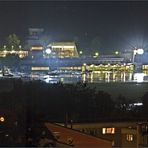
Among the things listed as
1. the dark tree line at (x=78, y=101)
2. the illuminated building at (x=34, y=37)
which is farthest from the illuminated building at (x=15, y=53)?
the dark tree line at (x=78, y=101)

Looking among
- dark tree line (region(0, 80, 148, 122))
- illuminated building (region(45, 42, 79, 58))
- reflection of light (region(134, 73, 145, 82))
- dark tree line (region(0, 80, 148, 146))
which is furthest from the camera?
illuminated building (region(45, 42, 79, 58))

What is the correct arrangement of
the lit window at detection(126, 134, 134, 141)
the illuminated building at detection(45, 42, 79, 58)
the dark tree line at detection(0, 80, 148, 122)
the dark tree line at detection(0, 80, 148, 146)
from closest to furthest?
the dark tree line at detection(0, 80, 148, 146)
the lit window at detection(126, 134, 134, 141)
the dark tree line at detection(0, 80, 148, 122)
the illuminated building at detection(45, 42, 79, 58)

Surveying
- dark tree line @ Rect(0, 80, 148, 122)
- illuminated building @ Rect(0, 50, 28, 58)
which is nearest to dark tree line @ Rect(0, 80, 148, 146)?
dark tree line @ Rect(0, 80, 148, 122)

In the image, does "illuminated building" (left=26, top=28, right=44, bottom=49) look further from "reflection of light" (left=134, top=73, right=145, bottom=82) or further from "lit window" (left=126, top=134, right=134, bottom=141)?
"lit window" (left=126, top=134, right=134, bottom=141)

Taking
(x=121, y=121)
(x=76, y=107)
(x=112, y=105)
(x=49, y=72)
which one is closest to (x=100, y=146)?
(x=121, y=121)

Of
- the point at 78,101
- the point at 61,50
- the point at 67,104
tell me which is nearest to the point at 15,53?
the point at 61,50

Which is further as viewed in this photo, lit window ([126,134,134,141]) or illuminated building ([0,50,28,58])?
illuminated building ([0,50,28,58])

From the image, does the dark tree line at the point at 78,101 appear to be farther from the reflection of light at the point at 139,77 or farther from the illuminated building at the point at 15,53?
→ the illuminated building at the point at 15,53

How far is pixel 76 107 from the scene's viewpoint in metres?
6.09

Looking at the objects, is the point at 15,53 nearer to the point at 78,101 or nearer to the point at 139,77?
the point at 139,77

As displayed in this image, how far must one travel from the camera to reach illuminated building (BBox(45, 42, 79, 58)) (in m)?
9.61

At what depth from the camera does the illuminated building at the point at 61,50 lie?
961 centimetres

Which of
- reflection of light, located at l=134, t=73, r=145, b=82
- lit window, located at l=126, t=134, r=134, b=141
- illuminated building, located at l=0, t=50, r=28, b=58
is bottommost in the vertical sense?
lit window, located at l=126, t=134, r=134, b=141

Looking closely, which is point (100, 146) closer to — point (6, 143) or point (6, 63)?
point (6, 143)
